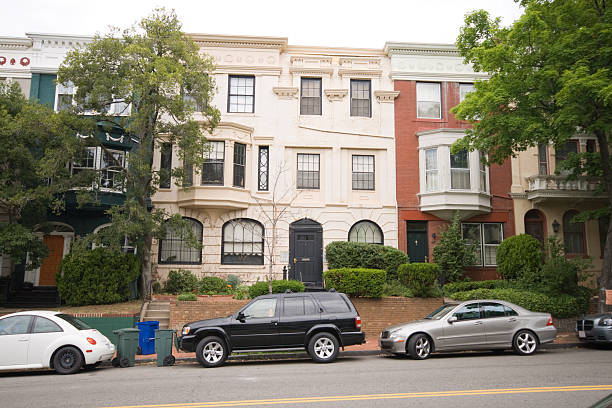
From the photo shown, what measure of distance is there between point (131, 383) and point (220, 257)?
38.6 feet

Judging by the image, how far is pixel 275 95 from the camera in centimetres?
2250

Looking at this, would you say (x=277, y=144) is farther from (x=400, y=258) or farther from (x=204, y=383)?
(x=204, y=383)

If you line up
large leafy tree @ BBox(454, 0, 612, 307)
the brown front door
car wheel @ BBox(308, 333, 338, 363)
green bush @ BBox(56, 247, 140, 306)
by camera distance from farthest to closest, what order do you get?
the brown front door
green bush @ BBox(56, 247, 140, 306)
large leafy tree @ BBox(454, 0, 612, 307)
car wheel @ BBox(308, 333, 338, 363)

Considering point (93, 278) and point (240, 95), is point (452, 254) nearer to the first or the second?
point (240, 95)

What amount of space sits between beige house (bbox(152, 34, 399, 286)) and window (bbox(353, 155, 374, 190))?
5cm

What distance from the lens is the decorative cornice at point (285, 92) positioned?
22266mm

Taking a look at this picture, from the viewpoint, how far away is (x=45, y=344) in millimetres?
11195

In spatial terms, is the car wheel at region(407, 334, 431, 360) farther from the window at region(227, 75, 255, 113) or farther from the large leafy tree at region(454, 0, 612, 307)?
the window at region(227, 75, 255, 113)

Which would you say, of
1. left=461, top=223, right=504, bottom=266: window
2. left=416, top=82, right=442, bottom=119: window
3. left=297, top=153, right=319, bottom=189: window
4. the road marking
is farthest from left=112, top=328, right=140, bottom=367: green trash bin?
left=416, top=82, right=442, bottom=119: window

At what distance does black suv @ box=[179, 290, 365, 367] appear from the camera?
11727 millimetres

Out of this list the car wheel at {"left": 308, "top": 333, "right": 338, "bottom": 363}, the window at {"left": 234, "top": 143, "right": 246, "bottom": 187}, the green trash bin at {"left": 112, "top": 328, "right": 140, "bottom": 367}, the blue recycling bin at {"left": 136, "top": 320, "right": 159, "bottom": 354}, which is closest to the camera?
the car wheel at {"left": 308, "top": 333, "right": 338, "bottom": 363}

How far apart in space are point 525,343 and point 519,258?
7.97 m

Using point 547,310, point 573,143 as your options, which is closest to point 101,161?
point 547,310

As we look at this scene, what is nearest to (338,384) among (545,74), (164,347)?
(164,347)
